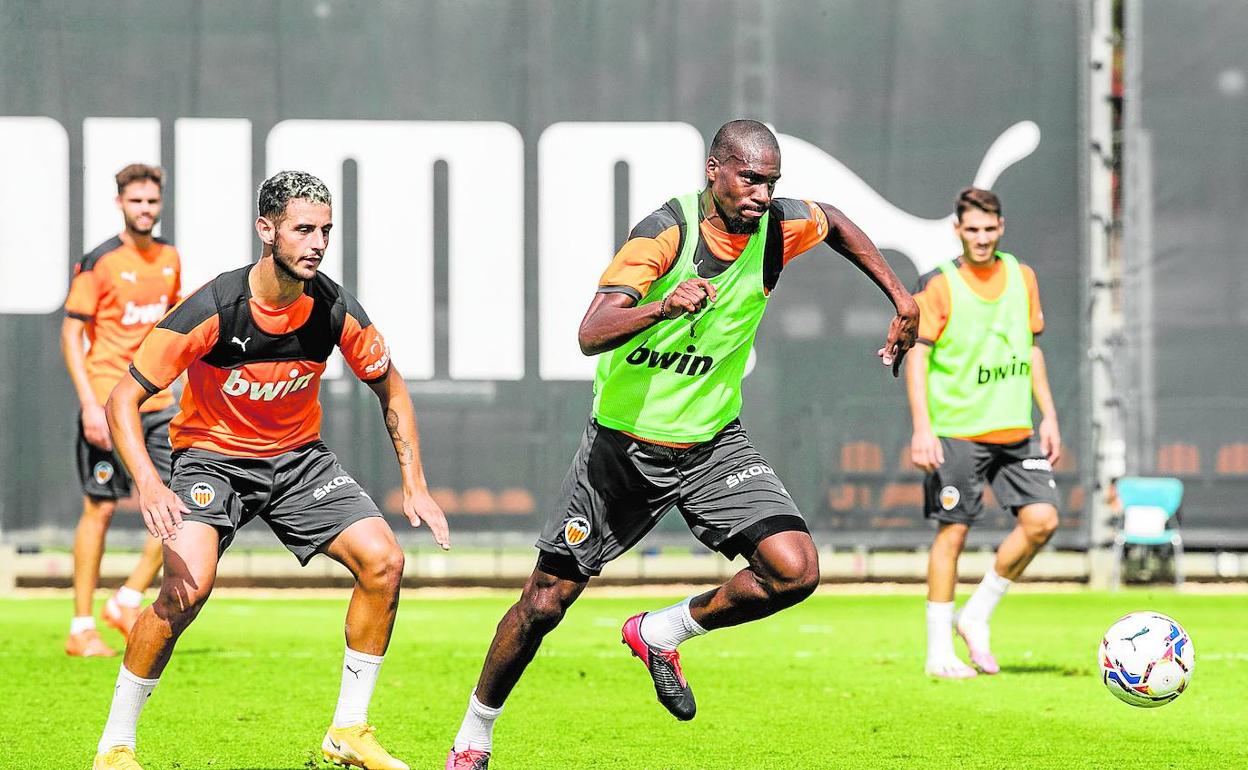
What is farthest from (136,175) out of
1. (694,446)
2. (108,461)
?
(694,446)

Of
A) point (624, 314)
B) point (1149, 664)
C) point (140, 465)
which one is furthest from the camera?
point (1149, 664)

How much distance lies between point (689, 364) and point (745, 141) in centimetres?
81

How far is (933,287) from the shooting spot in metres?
8.71

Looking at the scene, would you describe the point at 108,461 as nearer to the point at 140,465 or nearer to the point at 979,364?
the point at 140,465

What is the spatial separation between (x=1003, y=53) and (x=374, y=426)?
226 inches

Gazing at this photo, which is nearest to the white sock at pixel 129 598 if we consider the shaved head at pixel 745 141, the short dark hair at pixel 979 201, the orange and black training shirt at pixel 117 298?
the orange and black training shirt at pixel 117 298

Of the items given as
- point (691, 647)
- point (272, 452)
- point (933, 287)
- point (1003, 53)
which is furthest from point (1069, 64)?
point (272, 452)

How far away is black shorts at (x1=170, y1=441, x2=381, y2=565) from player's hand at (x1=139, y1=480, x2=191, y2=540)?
344 mm

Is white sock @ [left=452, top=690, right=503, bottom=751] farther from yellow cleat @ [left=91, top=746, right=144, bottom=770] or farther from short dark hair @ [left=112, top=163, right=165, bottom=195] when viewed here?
short dark hair @ [left=112, top=163, right=165, bottom=195]

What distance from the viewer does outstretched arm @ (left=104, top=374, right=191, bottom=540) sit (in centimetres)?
545

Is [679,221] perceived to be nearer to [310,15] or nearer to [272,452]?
[272,452]

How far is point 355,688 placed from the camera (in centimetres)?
588

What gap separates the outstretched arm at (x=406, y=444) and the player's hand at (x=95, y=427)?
11.3 ft

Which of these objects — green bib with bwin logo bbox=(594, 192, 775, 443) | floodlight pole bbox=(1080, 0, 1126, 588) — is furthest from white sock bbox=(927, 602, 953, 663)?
floodlight pole bbox=(1080, 0, 1126, 588)
